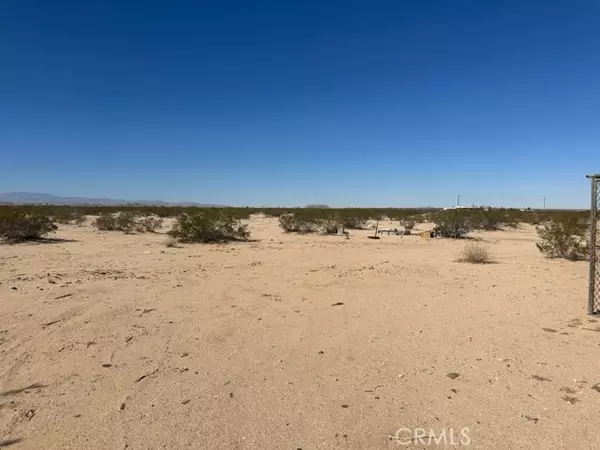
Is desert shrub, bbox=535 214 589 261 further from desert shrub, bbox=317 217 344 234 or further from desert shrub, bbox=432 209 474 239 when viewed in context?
desert shrub, bbox=317 217 344 234

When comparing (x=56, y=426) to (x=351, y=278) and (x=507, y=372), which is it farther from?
(x=351, y=278)

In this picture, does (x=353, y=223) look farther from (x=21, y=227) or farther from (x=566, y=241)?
(x=21, y=227)

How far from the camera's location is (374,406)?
395 cm

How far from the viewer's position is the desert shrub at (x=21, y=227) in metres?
17.2

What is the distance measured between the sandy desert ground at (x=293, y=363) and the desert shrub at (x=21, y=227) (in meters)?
8.52

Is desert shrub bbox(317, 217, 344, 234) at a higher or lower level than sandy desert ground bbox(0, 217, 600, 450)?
higher

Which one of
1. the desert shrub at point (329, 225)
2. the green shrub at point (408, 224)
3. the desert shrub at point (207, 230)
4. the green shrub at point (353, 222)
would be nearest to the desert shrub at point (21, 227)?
the desert shrub at point (207, 230)

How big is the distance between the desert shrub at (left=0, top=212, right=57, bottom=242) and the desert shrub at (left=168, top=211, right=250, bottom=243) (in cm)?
518

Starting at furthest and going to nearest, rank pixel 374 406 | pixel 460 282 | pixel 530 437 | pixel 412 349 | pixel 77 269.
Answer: pixel 77 269, pixel 460 282, pixel 412 349, pixel 374 406, pixel 530 437

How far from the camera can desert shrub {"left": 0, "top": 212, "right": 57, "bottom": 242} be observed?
677 inches

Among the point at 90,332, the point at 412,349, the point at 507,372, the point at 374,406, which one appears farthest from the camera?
the point at 90,332

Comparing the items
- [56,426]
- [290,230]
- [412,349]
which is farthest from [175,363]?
[290,230]

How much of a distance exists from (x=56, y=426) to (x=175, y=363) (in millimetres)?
1494

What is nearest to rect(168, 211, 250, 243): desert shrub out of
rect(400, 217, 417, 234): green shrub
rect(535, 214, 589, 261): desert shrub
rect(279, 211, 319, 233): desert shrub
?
rect(279, 211, 319, 233): desert shrub
